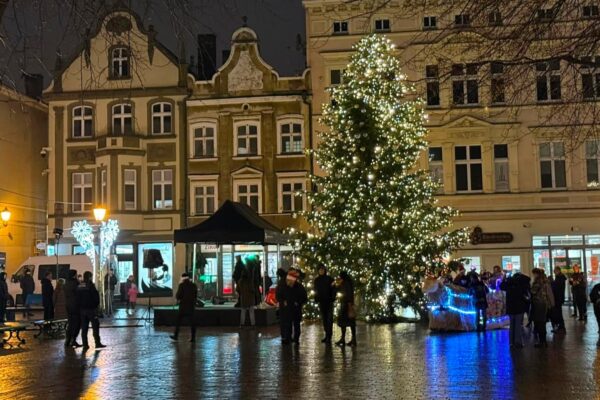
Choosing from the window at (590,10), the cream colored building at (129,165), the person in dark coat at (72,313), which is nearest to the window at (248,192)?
the cream colored building at (129,165)

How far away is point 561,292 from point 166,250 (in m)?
23.5

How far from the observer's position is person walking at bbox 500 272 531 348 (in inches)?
696

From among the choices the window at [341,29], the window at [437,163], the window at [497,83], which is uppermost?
the window at [341,29]

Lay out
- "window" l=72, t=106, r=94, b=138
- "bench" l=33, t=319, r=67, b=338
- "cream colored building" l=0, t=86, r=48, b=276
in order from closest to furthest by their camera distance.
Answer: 1. "bench" l=33, t=319, r=67, b=338
2. "window" l=72, t=106, r=94, b=138
3. "cream colored building" l=0, t=86, r=48, b=276

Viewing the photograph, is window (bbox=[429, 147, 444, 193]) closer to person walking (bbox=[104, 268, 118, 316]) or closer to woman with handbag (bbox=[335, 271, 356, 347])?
person walking (bbox=[104, 268, 118, 316])

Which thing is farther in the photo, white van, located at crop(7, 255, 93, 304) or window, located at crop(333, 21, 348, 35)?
window, located at crop(333, 21, 348, 35)

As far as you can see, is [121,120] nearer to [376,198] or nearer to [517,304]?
[376,198]

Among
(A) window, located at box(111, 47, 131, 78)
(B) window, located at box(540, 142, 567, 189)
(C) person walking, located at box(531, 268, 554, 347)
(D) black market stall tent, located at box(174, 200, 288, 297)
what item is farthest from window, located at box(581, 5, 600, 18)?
(B) window, located at box(540, 142, 567, 189)

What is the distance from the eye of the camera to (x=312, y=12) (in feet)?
131

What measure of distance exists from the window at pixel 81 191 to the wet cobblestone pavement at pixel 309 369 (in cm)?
2286

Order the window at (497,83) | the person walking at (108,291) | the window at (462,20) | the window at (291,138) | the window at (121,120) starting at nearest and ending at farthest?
the window at (462,20)
the window at (497,83)
the person walking at (108,291)
the window at (291,138)
the window at (121,120)

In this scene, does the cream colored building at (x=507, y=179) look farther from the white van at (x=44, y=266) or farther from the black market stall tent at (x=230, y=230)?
the black market stall tent at (x=230, y=230)

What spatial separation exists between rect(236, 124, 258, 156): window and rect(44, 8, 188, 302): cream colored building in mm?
2978

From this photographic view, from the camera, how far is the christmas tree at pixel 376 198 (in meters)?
26.1
